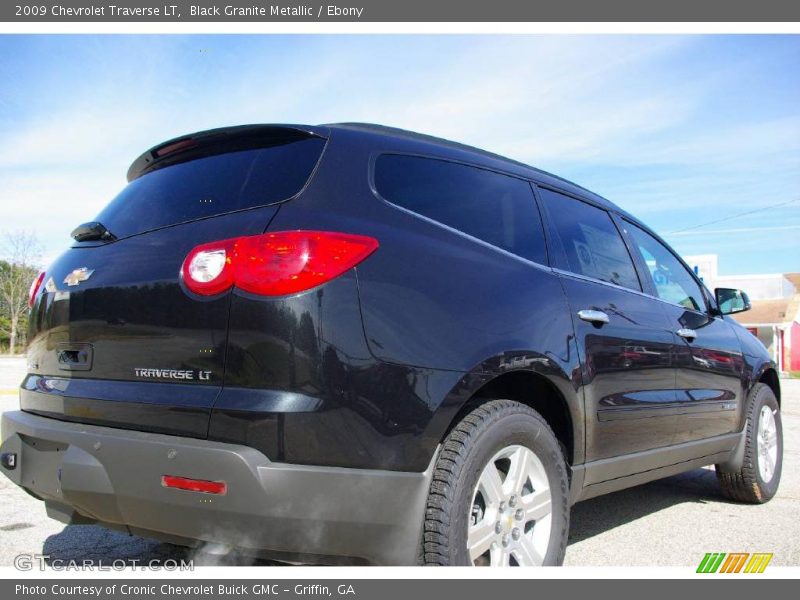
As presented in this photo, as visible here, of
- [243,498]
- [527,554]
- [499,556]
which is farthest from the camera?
[527,554]

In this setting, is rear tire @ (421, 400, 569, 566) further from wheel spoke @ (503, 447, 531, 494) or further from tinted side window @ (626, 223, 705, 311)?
tinted side window @ (626, 223, 705, 311)

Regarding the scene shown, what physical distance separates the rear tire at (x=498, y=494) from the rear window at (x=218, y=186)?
1063 mm

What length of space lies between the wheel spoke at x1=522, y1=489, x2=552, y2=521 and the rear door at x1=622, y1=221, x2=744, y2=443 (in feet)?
4.78

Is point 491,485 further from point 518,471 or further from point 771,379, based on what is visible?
point 771,379

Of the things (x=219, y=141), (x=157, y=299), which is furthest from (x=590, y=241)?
(x=157, y=299)

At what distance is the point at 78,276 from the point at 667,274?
3.42m

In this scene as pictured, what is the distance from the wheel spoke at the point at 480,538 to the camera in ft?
7.69

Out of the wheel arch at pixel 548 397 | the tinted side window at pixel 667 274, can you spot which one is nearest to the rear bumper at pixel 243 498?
the wheel arch at pixel 548 397

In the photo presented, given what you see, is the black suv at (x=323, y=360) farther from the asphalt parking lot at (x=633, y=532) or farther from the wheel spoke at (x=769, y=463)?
the wheel spoke at (x=769, y=463)

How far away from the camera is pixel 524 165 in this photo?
3.40 metres

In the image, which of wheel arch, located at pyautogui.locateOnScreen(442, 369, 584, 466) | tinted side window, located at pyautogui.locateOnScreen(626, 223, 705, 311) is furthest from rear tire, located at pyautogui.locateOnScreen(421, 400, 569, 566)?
tinted side window, located at pyautogui.locateOnScreen(626, 223, 705, 311)

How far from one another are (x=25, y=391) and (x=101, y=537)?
129 centimetres

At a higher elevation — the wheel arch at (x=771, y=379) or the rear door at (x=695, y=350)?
the rear door at (x=695, y=350)

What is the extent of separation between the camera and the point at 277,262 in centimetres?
211
